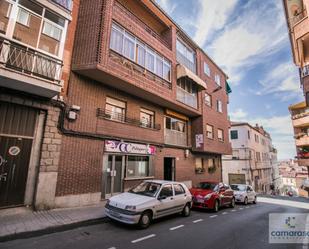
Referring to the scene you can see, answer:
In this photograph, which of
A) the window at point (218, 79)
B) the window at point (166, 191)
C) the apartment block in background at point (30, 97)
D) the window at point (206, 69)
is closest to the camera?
the apartment block in background at point (30, 97)

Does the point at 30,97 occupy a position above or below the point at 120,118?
below

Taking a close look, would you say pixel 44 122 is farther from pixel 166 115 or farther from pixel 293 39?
pixel 293 39

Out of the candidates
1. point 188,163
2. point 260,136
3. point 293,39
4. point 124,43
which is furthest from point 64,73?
point 260,136

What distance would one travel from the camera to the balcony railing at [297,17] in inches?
618

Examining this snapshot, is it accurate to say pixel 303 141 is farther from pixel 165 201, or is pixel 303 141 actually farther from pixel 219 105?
pixel 165 201

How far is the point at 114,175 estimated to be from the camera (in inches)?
405

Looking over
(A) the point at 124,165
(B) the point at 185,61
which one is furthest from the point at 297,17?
(A) the point at 124,165

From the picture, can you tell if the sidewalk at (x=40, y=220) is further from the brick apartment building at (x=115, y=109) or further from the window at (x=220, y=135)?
the window at (x=220, y=135)

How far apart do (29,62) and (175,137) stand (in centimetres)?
1104

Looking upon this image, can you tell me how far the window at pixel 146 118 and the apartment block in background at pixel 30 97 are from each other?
560 cm

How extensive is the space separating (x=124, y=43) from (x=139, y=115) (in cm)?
441

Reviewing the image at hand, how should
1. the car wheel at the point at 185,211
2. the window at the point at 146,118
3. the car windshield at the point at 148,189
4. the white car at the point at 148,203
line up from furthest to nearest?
1. the window at the point at 146,118
2. the car wheel at the point at 185,211
3. the car windshield at the point at 148,189
4. the white car at the point at 148,203

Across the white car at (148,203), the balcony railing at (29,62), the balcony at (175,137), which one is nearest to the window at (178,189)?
the white car at (148,203)

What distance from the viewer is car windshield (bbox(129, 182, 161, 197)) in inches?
295
